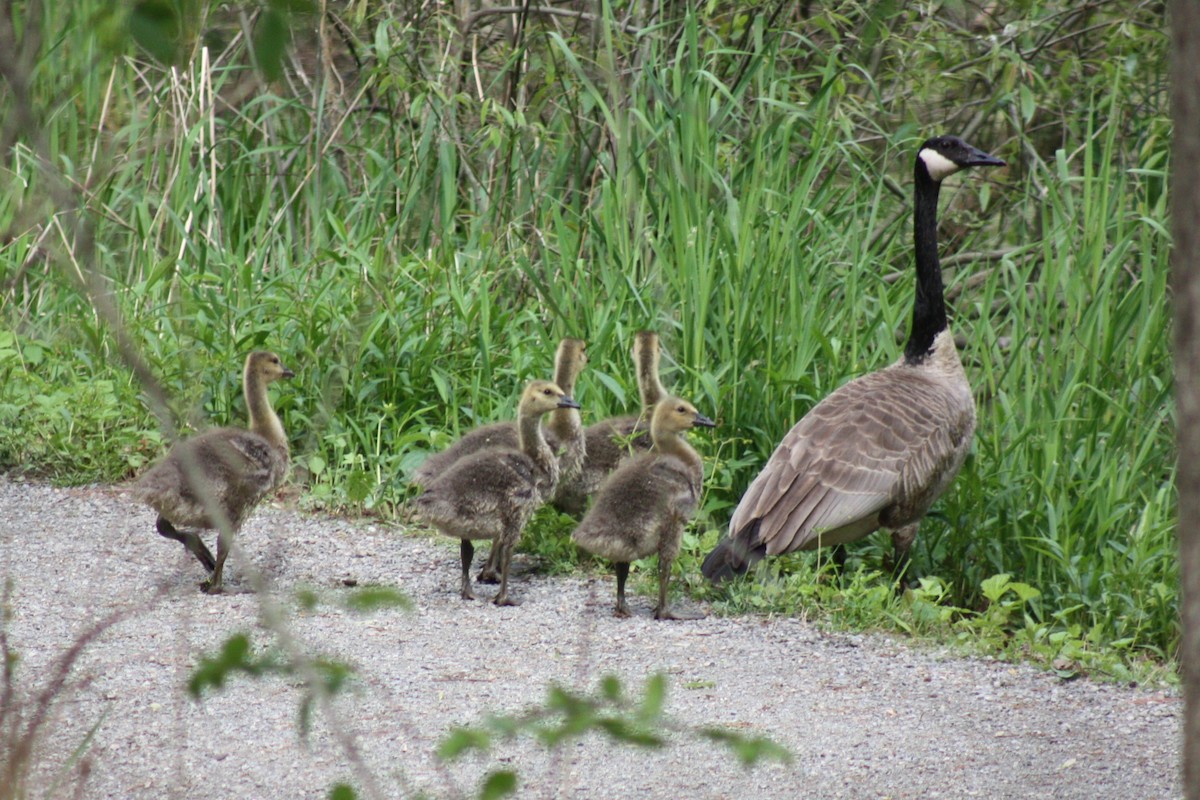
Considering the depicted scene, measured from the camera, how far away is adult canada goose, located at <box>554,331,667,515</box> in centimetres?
638

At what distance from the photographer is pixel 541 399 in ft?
19.1

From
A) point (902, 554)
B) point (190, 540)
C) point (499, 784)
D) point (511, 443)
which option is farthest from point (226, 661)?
point (902, 554)

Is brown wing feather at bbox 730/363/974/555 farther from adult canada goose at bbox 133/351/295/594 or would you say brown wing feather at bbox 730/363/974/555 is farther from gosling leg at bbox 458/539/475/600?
adult canada goose at bbox 133/351/295/594

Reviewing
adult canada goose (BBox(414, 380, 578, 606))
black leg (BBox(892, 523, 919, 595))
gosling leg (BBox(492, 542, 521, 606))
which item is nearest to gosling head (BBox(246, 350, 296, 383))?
adult canada goose (BBox(414, 380, 578, 606))

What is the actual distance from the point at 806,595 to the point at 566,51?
10.5 ft

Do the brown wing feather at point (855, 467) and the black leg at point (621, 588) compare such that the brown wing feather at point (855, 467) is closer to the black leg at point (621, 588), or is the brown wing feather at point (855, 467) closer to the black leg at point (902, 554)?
the black leg at point (902, 554)

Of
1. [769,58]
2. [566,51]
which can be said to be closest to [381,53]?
[566,51]

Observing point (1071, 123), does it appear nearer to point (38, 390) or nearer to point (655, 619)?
point (655, 619)

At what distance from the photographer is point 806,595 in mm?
5840

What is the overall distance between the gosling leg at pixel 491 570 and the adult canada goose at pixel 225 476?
0.92 meters

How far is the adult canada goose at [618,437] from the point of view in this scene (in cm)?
638

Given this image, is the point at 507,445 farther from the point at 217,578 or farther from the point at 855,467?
the point at 855,467

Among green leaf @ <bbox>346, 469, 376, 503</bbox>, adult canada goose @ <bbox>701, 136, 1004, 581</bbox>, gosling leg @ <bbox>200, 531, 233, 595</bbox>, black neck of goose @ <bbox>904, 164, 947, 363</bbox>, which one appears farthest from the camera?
green leaf @ <bbox>346, 469, 376, 503</bbox>

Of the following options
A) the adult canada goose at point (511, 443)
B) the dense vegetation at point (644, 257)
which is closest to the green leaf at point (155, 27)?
the dense vegetation at point (644, 257)
